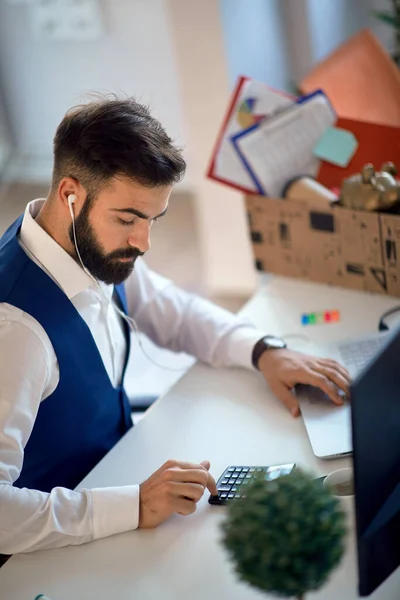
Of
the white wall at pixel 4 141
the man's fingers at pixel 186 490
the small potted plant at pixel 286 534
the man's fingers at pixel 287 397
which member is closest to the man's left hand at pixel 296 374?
the man's fingers at pixel 287 397

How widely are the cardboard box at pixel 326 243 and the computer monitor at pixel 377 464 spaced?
0.87 metres

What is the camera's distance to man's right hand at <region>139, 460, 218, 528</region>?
1339 mm

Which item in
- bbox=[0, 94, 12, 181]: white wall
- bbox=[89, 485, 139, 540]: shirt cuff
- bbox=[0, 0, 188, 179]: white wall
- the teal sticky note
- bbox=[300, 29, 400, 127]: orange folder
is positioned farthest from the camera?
bbox=[0, 94, 12, 181]: white wall

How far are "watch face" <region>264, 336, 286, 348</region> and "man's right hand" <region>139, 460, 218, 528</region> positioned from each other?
16.8 inches

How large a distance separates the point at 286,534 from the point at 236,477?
1.65 ft

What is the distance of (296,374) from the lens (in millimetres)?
1620

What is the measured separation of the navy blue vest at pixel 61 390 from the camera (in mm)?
1446

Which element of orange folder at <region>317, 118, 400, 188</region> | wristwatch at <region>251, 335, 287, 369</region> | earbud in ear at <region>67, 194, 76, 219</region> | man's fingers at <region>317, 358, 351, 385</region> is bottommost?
wristwatch at <region>251, 335, 287, 369</region>

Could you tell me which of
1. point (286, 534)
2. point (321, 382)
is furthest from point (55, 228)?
point (286, 534)

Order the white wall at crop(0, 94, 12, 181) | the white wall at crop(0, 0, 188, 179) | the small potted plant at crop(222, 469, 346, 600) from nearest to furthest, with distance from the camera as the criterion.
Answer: the small potted plant at crop(222, 469, 346, 600) → the white wall at crop(0, 0, 188, 179) → the white wall at crop(0, 94, 12, 181)

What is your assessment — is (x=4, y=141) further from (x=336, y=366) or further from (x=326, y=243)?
(x=336, y=366)

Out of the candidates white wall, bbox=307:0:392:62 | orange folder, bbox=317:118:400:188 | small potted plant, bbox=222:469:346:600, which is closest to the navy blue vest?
small potted plant, bbox=222:469:346:600

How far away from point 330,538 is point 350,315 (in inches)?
40.6

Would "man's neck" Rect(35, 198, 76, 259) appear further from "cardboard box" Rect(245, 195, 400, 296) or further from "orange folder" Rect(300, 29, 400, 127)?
"orange folder" Rect(300, 29, 400, 127)
